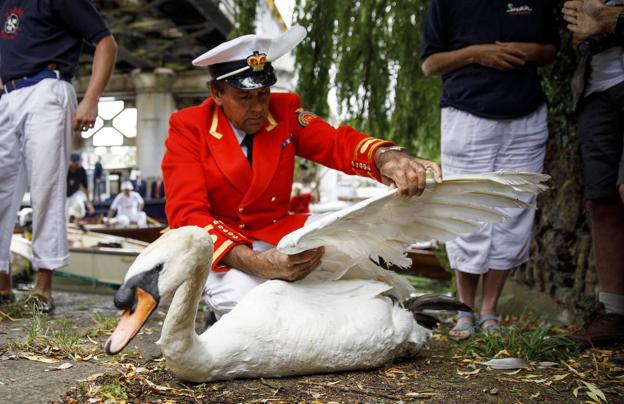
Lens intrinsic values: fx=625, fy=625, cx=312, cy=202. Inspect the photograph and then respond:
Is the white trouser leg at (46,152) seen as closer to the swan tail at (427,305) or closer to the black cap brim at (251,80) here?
the black cap brim at (251,80)

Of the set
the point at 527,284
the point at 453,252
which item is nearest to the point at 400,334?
the point at 453,252

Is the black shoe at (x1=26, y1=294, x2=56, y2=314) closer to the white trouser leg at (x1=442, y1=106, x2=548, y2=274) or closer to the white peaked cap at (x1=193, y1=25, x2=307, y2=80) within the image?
the white peaked cap at (x1=193, y1=25, x2=307, y2=80)

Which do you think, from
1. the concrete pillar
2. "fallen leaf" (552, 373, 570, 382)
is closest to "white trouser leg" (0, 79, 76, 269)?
"fallen leaf" (552, 373, 570, 382)

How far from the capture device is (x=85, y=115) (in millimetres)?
3553

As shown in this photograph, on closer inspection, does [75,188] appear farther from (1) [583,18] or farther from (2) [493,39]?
(1) [583,18]

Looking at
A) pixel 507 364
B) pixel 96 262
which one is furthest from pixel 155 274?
pixel 96 262

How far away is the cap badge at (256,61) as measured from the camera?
264 cm

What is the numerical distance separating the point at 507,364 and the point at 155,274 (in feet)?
4.86

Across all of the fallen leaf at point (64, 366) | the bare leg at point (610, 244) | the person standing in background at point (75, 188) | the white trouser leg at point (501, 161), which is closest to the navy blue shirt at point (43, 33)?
the fallen leaf at point (64, 366)

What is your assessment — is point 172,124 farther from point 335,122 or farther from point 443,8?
point 335,122

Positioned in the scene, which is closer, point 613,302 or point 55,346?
point 55,346

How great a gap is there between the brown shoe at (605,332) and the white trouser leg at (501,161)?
0.52 meters

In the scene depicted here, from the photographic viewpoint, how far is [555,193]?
419 centimetres

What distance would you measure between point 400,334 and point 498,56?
162cm
